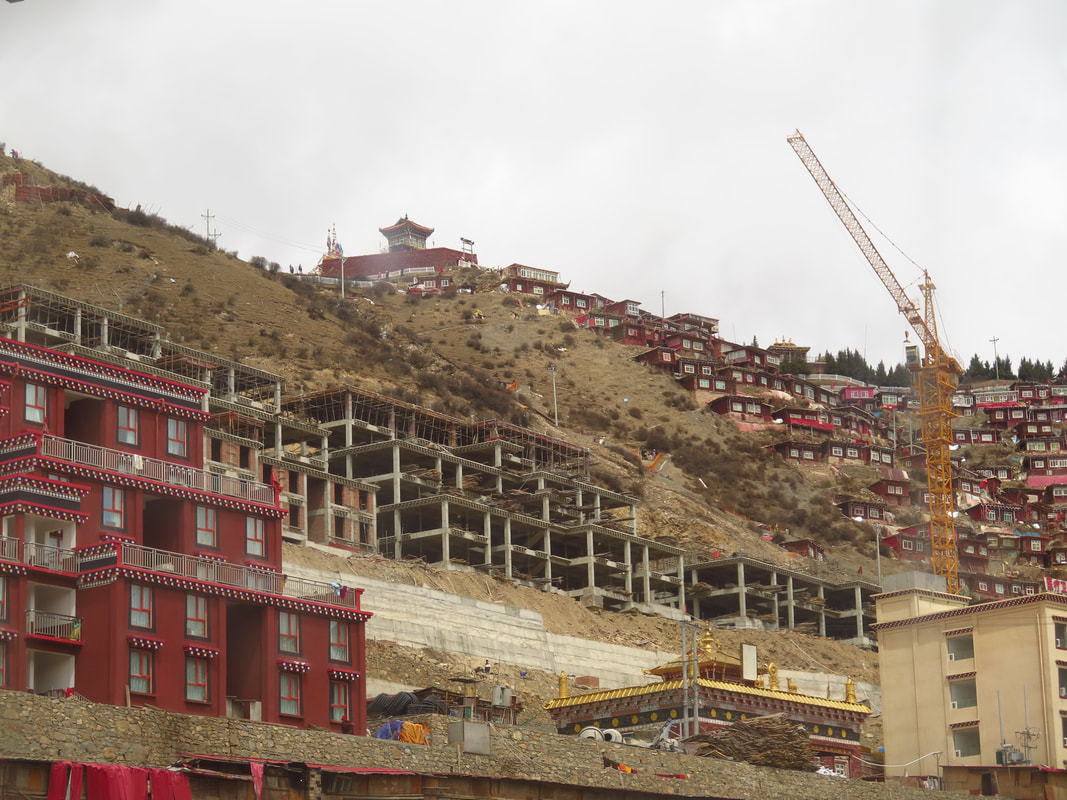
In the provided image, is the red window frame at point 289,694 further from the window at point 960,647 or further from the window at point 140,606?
the window at point 960,647

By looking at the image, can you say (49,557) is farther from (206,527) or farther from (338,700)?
(338,700)

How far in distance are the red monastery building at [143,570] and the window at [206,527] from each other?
0.07 meters

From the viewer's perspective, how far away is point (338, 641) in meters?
68.6

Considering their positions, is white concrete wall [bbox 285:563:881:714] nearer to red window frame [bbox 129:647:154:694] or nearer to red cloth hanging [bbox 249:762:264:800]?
red window frame [bbox 129:647:154:694]

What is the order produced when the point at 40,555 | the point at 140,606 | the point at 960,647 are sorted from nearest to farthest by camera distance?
1. the point at 40,555
2. the point at 140,606
3. the point at 960,647

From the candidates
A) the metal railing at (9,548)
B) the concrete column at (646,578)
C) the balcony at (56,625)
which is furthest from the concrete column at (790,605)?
the metal railing at (9,548)

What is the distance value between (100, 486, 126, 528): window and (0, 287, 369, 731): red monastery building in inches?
2.1

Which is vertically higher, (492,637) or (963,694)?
(492,637)

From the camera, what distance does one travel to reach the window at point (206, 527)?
66.4 meters

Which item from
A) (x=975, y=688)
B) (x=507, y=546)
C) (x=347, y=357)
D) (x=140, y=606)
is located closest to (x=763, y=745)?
(x=975, y=688)

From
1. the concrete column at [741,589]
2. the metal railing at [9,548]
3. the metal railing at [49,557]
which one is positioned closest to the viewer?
the metal railing at [9,548]

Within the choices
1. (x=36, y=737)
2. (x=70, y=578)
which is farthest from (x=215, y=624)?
(x=36, y=737)

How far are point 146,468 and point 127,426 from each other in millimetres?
2214

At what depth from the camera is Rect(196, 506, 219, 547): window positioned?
66.4 meters
